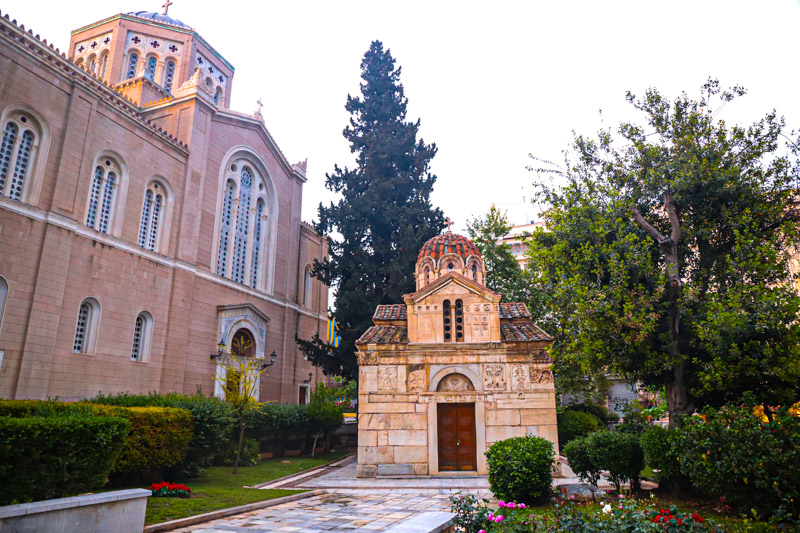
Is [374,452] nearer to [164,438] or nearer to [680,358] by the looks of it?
[164,438]

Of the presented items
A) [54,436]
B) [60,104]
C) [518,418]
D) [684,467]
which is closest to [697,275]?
[684,467]

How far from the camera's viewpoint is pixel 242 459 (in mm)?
18547

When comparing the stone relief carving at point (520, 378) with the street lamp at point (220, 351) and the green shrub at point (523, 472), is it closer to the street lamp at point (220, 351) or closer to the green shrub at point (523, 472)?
the green shrub at point (523, 472)

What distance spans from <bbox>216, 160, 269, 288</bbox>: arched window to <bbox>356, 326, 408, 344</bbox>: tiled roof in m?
11.5

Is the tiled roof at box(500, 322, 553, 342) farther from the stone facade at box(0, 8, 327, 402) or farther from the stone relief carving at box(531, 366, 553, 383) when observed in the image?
the stone facade at box(0, 8, 327, 402)

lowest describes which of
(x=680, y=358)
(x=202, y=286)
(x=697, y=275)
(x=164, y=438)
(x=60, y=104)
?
(x=164, y=438)

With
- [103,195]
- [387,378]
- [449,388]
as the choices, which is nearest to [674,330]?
[449,388]

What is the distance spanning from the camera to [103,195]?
20.8 metres

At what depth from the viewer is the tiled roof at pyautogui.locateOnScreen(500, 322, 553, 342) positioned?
1755 cm

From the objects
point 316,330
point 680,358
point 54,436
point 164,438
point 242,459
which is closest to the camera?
point 54,436

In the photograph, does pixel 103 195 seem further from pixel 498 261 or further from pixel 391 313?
pixel 498 261

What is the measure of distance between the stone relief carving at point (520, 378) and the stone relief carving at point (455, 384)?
4.82ft

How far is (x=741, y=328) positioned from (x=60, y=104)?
23.3 metres

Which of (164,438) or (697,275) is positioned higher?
(697,275)
